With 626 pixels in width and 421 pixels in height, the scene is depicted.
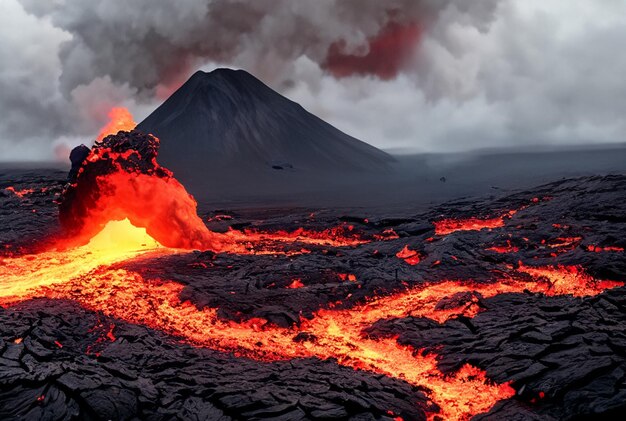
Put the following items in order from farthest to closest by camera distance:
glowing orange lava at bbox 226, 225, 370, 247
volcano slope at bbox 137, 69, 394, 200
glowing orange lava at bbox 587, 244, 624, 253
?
1. volcano slope at bbox 137, 69, 394, 200
2. glowing orange lava at bbox 226, 225, 370, 247
3. glowing orange lava at bbox 587, 244, 624, 253

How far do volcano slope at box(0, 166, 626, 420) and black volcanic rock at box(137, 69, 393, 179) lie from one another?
81663 mm

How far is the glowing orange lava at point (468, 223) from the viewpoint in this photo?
80.8 feet

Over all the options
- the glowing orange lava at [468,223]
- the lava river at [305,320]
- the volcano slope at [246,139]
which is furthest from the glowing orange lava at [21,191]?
the volcano slope at [246,139]

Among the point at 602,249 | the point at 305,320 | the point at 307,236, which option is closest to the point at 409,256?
the point at 602,249

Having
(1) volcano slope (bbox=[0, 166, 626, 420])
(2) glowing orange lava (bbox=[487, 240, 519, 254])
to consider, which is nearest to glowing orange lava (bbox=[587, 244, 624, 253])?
(1) volcano slope (bbox=[0, 166, 626, 420])

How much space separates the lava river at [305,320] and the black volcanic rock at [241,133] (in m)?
80.1

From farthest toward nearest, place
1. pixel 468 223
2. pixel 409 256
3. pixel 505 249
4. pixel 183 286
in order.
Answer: pixel 468 223
pixel 505 249
pixel 409 256
pixel 183 286

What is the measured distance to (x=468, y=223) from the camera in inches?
1012

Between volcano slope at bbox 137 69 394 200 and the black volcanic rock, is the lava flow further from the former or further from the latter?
the black volcanic rock

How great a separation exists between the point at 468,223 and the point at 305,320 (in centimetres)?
1670

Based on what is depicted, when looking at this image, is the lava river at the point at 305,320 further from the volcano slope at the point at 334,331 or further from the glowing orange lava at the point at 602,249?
the glowing orange lava at the point at 602,249

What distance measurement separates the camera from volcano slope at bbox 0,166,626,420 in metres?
6.82

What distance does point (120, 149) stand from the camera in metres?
19.0

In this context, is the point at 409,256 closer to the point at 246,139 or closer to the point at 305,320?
the point at 305,320
